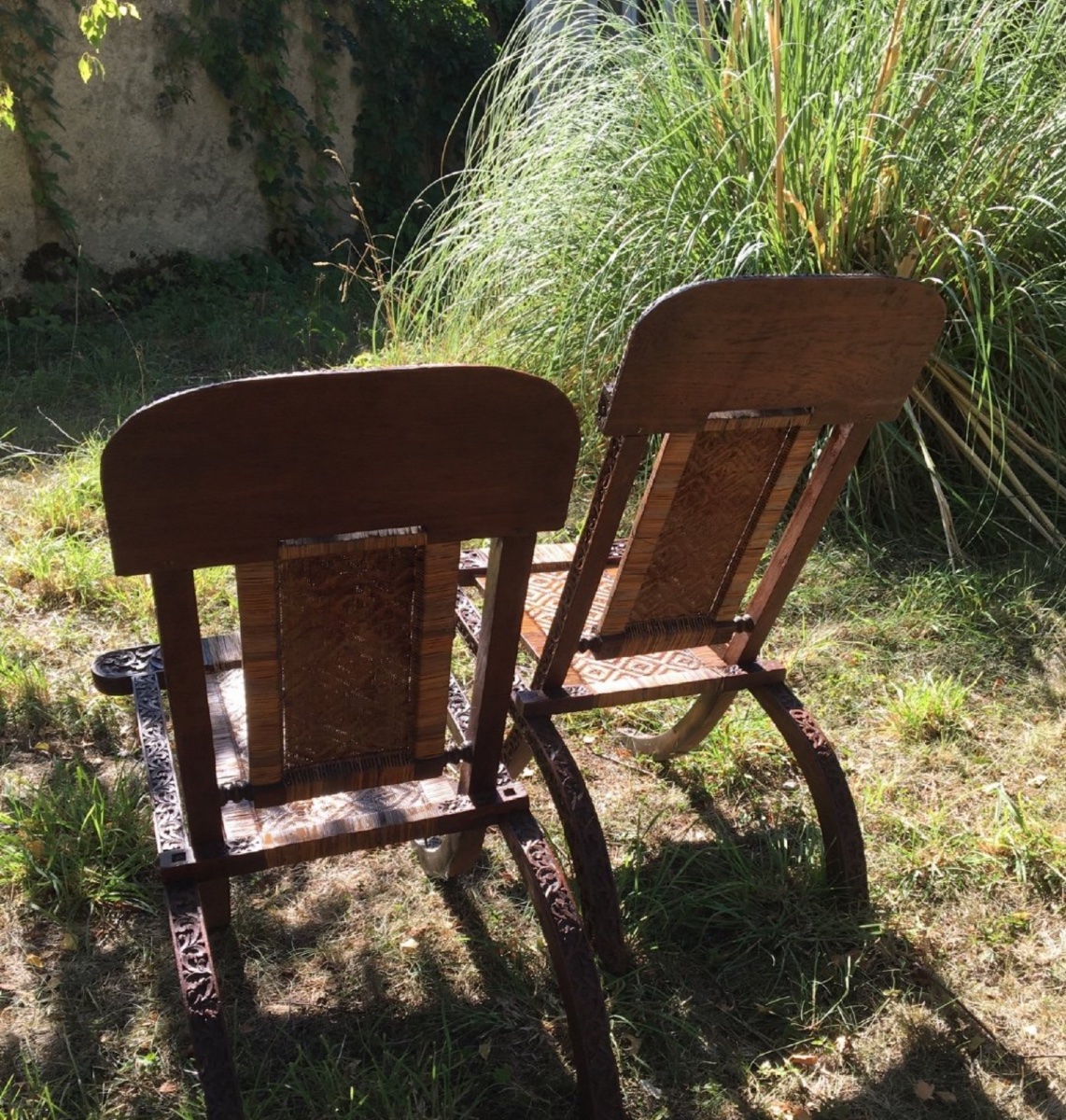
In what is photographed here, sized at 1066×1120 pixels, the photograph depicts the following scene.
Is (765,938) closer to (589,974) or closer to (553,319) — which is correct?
(589,974)

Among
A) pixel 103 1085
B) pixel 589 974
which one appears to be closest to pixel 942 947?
pixel 589 974

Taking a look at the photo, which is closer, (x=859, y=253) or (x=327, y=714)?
(x=327, y=714)

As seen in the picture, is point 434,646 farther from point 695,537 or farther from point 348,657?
point 695,537

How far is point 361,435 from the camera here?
53.6 inches

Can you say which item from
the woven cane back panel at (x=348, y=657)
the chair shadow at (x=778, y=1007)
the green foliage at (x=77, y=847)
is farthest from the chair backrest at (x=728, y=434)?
the green foliage at (x=77, y=847)

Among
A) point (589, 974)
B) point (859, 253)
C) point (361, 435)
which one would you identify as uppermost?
point (361, 435)

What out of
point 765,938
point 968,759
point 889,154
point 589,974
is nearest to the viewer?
point 589,974

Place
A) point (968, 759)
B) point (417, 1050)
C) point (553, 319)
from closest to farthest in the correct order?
point (417, 1050), point (968, 759), point (553, 319)

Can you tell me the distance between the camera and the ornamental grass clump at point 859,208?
3.62 m

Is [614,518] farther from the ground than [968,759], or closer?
farther from the ground

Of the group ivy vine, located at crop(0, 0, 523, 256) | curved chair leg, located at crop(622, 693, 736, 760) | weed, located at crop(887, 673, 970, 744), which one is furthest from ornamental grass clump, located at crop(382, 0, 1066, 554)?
Answer: ivy vine, located at crop(0, 0, 523, 256)

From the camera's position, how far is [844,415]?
6.21 feet

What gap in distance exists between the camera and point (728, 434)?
189 centimetres

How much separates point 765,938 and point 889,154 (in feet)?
8.30
